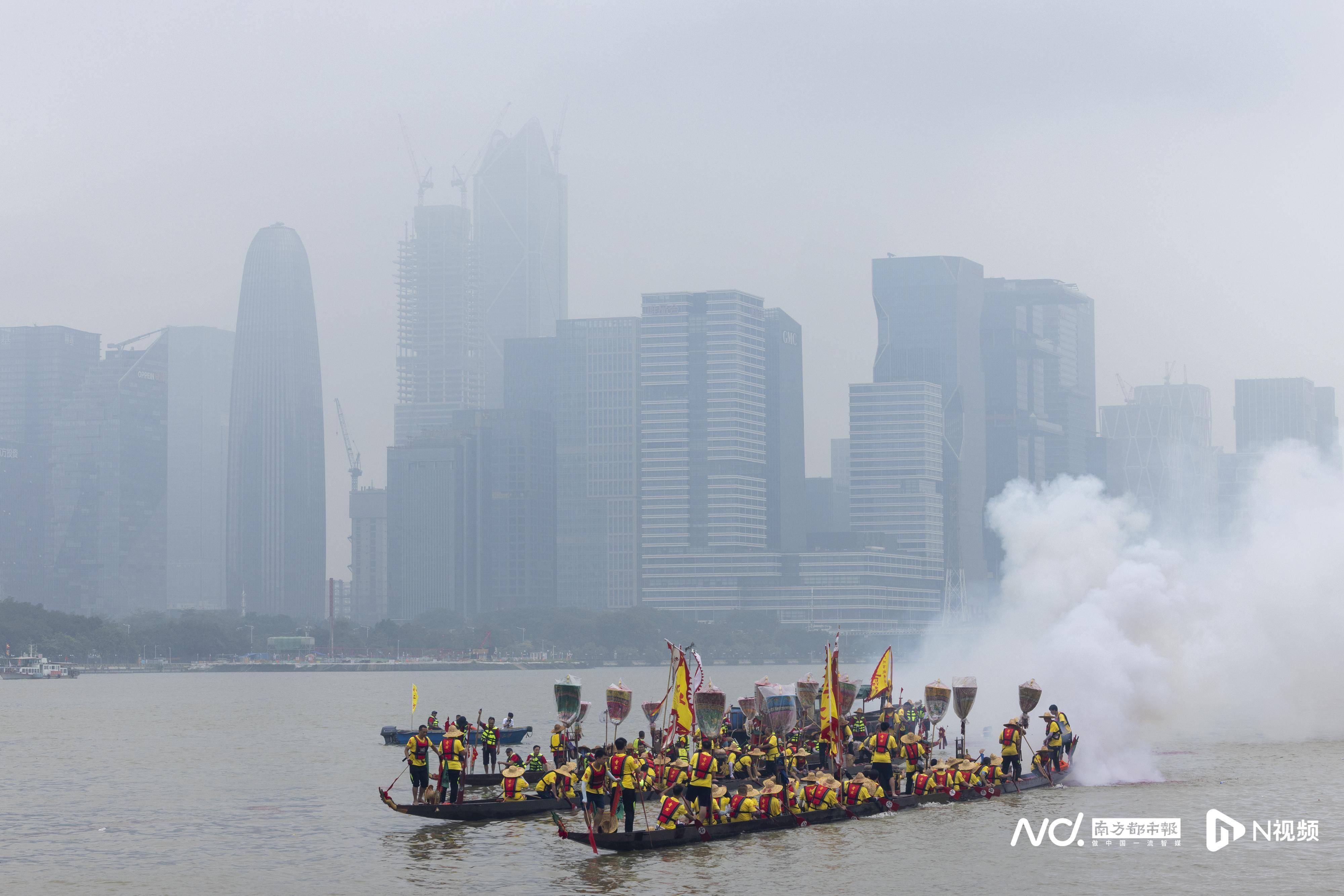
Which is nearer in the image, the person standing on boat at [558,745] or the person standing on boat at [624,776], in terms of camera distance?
the person standing on boat at [624,776]

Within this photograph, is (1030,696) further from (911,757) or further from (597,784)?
(597,784)

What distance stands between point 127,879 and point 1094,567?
170 ft

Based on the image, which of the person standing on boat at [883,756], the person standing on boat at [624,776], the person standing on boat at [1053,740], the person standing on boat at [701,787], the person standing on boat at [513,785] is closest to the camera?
the person standing on boat at [624,776]

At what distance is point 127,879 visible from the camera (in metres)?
43.7

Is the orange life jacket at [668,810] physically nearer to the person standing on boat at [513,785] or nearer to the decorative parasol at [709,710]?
the person standing on boat at [513,785]

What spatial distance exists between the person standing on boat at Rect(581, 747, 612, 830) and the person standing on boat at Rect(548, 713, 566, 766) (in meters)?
14.5

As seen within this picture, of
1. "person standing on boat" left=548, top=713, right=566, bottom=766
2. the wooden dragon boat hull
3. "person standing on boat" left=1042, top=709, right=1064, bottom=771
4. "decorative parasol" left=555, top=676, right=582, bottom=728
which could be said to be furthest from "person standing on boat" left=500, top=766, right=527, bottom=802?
"person standing on boat" left=1042, top=709, right=1064, bottom=771

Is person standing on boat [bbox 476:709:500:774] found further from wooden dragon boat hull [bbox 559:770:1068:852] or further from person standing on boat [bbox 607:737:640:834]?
person standing on boat [bbox 607:737:640:834]

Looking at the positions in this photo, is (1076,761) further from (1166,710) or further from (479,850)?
(479,850)

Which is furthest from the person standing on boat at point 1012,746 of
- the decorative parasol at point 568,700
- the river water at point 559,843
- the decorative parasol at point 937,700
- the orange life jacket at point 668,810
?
the decorative parasol at point 568,700

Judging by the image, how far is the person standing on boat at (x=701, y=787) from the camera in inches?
1823

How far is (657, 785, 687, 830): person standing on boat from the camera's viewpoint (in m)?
45.2

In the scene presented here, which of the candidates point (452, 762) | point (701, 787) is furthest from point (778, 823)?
point (452, 762)

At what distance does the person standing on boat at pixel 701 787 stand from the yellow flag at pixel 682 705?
313 inches
